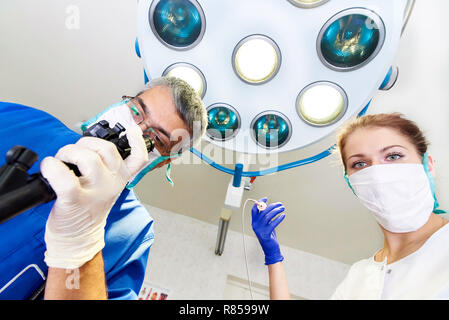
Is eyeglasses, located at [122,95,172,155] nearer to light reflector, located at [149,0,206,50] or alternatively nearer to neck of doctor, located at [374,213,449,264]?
light reflector, located at [149,0,206,50]

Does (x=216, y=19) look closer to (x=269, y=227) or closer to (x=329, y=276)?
(x=269, y=227)

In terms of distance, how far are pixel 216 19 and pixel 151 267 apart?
1.79 metres

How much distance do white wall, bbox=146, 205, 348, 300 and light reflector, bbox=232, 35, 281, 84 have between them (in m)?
1.52

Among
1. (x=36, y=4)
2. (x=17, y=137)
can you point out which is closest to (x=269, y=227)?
(x=17, y=137)

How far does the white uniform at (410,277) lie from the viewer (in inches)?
19.3

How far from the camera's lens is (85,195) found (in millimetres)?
486

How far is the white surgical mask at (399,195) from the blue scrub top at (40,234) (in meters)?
0.84

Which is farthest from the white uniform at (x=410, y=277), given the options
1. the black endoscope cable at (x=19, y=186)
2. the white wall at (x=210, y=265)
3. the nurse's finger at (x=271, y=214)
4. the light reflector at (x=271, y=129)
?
the white wall at (x=210, y=265)

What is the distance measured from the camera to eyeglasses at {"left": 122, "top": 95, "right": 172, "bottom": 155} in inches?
36.2

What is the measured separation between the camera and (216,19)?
0.65 meters

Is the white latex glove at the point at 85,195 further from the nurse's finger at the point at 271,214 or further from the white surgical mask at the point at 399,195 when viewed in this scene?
the white surgical mask at the point at 399,195

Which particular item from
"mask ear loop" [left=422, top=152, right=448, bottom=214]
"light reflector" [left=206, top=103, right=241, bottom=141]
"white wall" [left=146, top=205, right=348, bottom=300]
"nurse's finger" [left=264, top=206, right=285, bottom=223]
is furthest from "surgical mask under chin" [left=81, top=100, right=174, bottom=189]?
"white wall" [left=146, top=205, right=348, bottom=300]

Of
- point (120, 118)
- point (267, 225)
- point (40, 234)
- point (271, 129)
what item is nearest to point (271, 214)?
point (267, 225)

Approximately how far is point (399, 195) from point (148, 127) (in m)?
0.87
